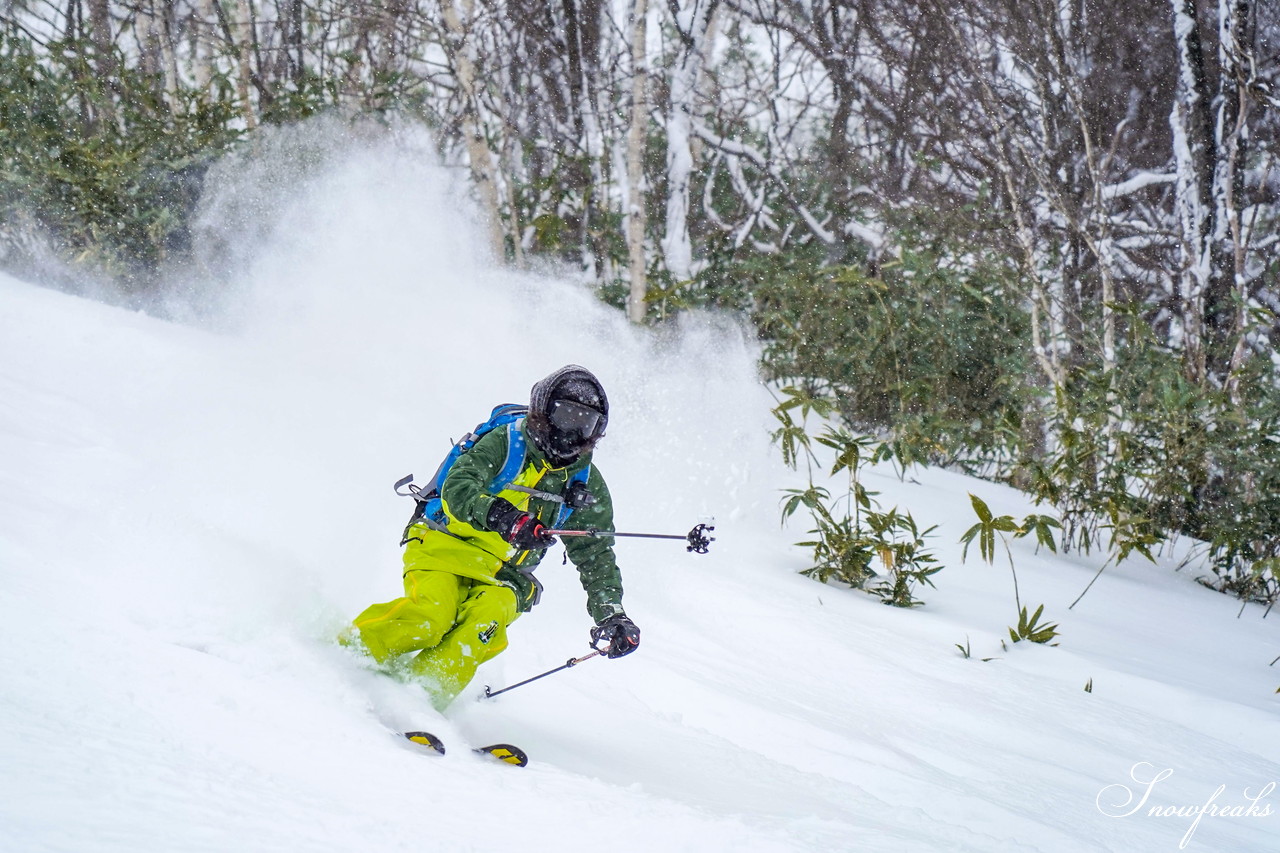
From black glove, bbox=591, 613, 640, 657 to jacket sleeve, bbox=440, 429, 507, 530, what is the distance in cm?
58

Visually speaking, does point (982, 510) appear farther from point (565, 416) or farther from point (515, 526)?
point (515, 526)

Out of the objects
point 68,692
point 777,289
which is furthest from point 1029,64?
point 68,692

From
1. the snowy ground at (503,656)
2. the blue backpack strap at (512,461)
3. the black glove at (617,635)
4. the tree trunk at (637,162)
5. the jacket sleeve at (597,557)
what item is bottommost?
the snowy ground at (503,656)

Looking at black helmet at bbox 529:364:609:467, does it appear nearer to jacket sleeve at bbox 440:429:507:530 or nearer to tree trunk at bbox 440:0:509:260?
jacket sleeve at bbox 440:429:507:530

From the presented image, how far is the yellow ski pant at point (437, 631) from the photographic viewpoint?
3064 millimetres

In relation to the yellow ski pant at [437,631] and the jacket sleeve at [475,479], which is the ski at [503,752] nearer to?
the yellow ski pant at [437,631]

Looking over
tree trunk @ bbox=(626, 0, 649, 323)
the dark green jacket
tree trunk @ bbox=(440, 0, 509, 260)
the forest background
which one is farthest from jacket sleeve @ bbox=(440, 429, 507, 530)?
tree trunk @ bbox=(440, 0, 509, 260)

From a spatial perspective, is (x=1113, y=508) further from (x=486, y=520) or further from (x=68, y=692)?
(x=68, y=692)

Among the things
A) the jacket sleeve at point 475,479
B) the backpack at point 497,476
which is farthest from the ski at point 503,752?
the backpack at point 497,476

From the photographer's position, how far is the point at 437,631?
308cm

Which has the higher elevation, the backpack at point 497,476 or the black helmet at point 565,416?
the black helmet at point 565,416

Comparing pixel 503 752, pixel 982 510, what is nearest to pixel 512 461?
pixel 503 752

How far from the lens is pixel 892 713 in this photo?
4125mm

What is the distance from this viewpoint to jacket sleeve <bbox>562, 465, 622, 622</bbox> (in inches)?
135
